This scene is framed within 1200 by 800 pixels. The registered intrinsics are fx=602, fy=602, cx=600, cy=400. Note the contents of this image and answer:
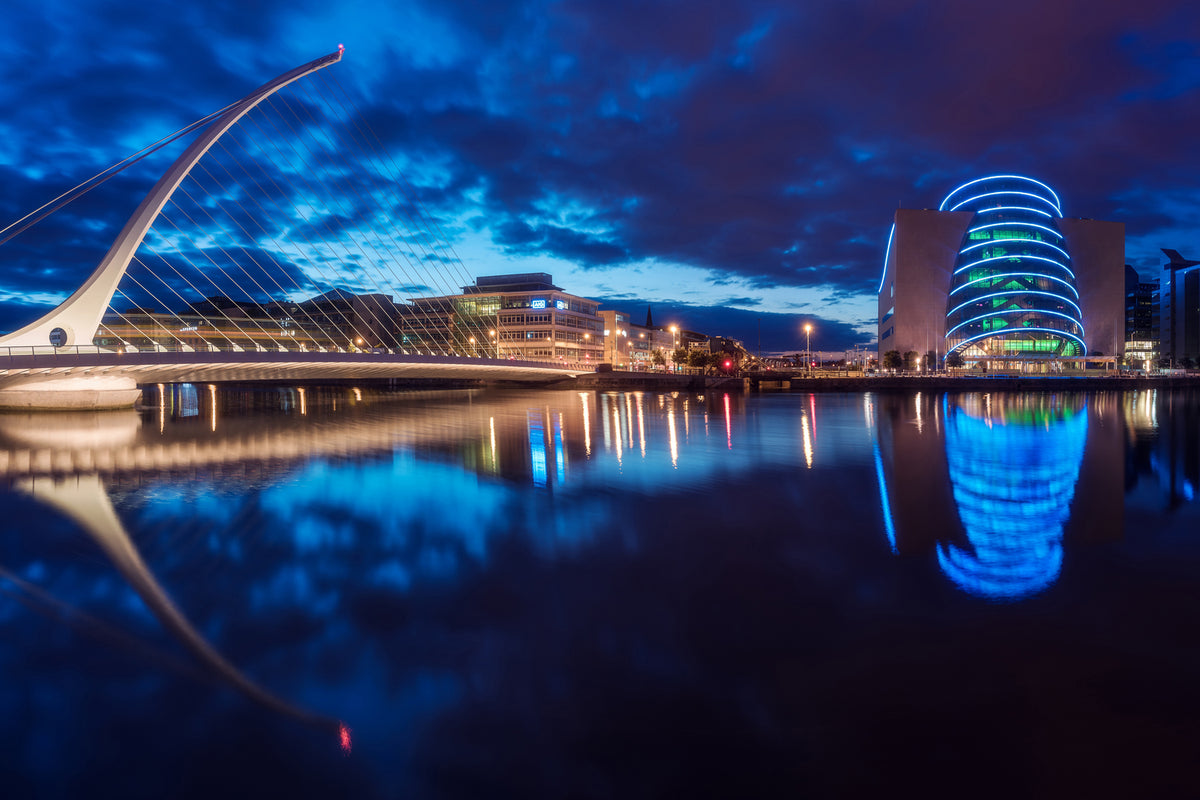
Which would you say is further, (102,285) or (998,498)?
(102,285)

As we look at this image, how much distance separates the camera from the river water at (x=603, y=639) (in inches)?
152

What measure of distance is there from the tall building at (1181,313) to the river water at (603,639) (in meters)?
142

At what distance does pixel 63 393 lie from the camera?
105 ft

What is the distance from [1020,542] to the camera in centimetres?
862

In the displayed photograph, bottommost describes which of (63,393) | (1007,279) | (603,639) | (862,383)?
(603,639)

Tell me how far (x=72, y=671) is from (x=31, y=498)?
10.6 m

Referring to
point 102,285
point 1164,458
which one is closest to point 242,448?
point 102,285

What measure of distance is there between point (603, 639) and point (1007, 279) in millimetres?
101505

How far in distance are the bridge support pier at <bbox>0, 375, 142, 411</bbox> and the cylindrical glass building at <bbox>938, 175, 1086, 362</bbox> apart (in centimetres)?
9821

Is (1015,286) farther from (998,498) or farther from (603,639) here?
(603,639)

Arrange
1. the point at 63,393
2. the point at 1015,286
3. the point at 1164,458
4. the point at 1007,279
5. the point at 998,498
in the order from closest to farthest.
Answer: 1. the point at 998,498
2. the point at 1164,458
3. the point at 63,393
4. the point at 1015,286
5. the point at 1007,279

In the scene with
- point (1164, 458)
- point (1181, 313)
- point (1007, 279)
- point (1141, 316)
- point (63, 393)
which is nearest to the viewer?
point (1164, 458)

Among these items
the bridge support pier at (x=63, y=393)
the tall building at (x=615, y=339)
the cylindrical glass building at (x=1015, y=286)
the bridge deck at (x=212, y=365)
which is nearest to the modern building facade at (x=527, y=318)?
the tall building at (x=615, y=339)

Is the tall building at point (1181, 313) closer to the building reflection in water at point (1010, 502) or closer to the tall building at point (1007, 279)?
the tall building at point (1007, 279)
